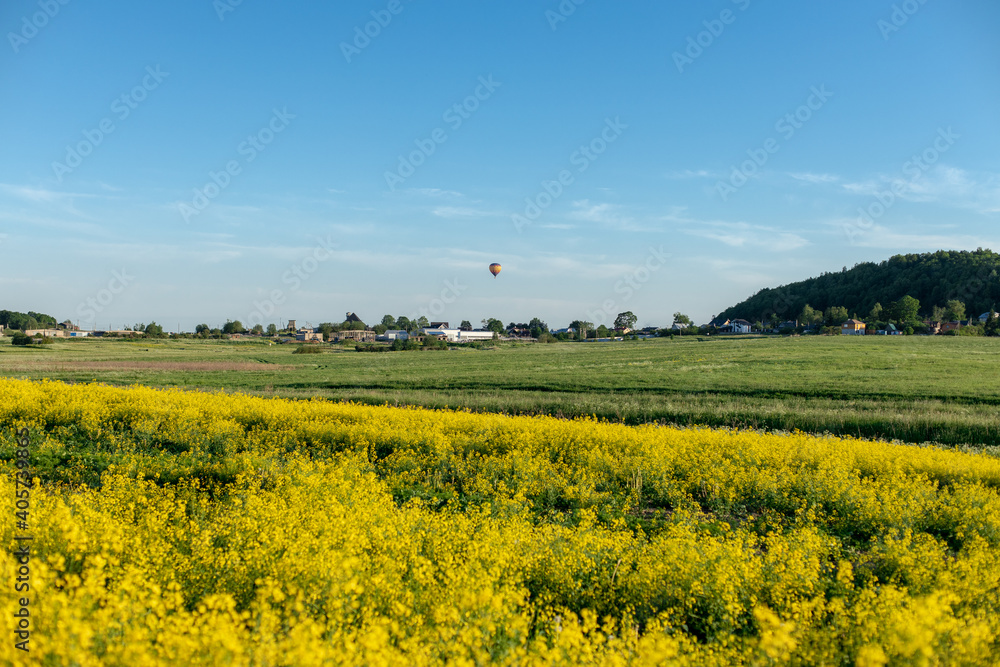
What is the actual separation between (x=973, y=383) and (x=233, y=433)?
119 ft

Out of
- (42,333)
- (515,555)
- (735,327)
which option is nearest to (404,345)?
(42,333)

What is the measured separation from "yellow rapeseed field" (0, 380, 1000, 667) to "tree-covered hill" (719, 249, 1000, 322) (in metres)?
160

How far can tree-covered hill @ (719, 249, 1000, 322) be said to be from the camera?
13200cm

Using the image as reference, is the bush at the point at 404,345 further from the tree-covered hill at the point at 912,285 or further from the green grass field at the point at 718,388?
the tree-covered hill at the point at 912,285

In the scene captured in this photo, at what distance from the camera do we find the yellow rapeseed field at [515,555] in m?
4.00

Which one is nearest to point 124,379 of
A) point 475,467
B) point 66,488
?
point 66,488

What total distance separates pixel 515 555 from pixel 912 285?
594ft

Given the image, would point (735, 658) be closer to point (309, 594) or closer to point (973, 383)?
point (309, 594)

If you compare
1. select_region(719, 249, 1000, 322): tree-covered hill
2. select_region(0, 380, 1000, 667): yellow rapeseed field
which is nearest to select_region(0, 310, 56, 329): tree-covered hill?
select_region(0, 380, 1000, 667): yellow rapeseed field

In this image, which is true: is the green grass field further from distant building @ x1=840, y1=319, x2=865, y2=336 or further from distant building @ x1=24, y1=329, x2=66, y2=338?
distant building @ x1=840, y1=319, x2=865, y2=336

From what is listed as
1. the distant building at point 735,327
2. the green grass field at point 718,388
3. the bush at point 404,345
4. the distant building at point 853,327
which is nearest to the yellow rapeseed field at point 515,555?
the green grass field at point 718,388

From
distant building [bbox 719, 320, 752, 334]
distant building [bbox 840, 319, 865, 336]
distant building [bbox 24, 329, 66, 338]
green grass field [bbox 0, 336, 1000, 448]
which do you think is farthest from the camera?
distant building [bbox 719, 320, 752, 334]

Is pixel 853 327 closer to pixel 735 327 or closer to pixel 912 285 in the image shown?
pixel 912 285

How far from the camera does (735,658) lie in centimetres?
464
